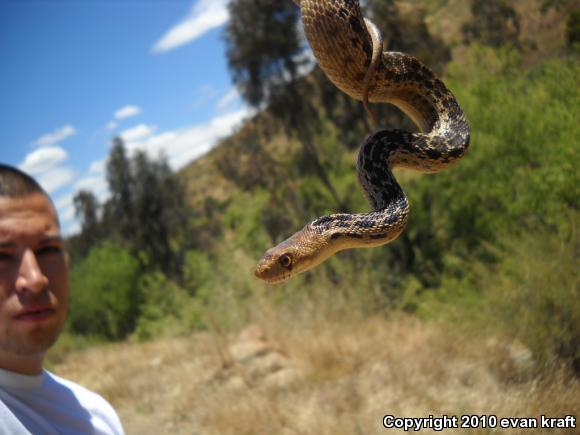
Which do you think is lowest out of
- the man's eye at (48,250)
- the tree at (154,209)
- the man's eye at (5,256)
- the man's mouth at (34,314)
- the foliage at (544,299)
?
the foliage at (544,299)

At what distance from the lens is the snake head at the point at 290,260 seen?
303 cm

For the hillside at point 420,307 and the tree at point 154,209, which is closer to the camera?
the hillside at point 420,307

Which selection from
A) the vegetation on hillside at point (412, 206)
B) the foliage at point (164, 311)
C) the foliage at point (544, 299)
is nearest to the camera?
the foliage at point (544, 299)

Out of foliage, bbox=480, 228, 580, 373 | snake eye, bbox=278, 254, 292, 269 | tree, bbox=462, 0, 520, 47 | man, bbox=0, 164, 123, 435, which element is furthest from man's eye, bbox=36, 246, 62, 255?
tree, bbox=462, 0, 520, 47

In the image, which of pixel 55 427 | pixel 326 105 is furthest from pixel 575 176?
pixel 326 105

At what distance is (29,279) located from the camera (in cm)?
227

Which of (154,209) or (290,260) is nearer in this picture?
(290,260)

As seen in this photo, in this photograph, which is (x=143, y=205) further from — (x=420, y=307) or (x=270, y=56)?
(x=420, y=307)

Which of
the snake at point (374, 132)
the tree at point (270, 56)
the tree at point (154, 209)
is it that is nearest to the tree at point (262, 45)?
the tree at point (270, 56)

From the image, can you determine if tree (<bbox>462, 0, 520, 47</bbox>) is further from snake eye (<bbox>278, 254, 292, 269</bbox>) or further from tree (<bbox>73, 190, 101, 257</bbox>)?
tree (<bbox>73, 190, 101, 257</bbox>)

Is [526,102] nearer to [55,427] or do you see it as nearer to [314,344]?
[314,344]

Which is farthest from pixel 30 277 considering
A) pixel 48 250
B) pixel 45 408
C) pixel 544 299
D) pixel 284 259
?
pixel 544 299

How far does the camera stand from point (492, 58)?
12.1m

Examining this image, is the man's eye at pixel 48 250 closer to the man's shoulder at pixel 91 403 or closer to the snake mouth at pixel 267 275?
the man's shoulder at pixel 91 403
